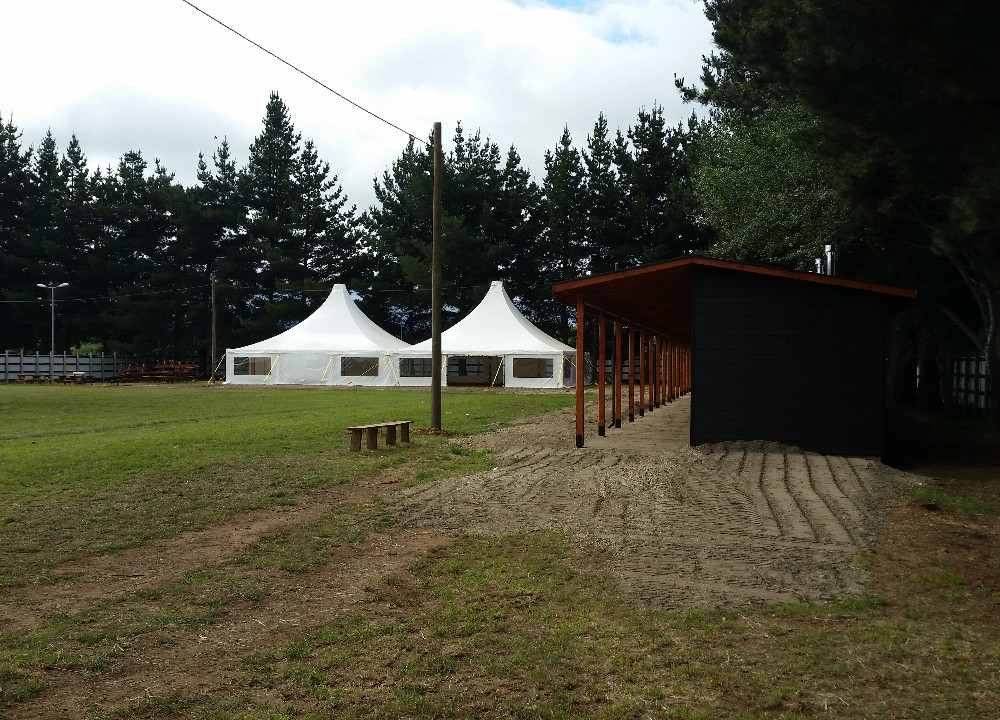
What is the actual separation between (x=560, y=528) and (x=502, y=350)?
28.8 meters

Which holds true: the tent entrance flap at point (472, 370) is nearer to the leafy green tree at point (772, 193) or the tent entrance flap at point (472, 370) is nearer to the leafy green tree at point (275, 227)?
the leafy green tree at point (275, 227)

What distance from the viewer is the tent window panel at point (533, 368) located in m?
37.7

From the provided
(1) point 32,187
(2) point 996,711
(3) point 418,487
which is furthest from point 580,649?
(1) point 32,187

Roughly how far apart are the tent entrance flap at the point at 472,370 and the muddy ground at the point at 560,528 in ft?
102

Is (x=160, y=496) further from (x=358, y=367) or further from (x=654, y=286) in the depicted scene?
(x=358, y=367)

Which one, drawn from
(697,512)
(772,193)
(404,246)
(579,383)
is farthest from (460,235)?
(697,512)

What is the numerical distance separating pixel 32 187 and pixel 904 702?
6307 cm

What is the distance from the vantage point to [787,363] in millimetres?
13180

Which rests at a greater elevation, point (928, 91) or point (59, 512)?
point (928, 91)

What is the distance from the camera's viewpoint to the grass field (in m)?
3.90

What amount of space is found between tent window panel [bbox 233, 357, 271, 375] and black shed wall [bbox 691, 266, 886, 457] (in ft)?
100.0

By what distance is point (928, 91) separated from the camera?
1101 centimetres

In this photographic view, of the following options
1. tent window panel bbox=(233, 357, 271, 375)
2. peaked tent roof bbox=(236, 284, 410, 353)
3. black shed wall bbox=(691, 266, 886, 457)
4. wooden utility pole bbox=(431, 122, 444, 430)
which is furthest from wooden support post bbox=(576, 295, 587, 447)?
tent window panel bbox=(233, 357, 271, 375)

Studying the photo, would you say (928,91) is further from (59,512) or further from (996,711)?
(59,512)
